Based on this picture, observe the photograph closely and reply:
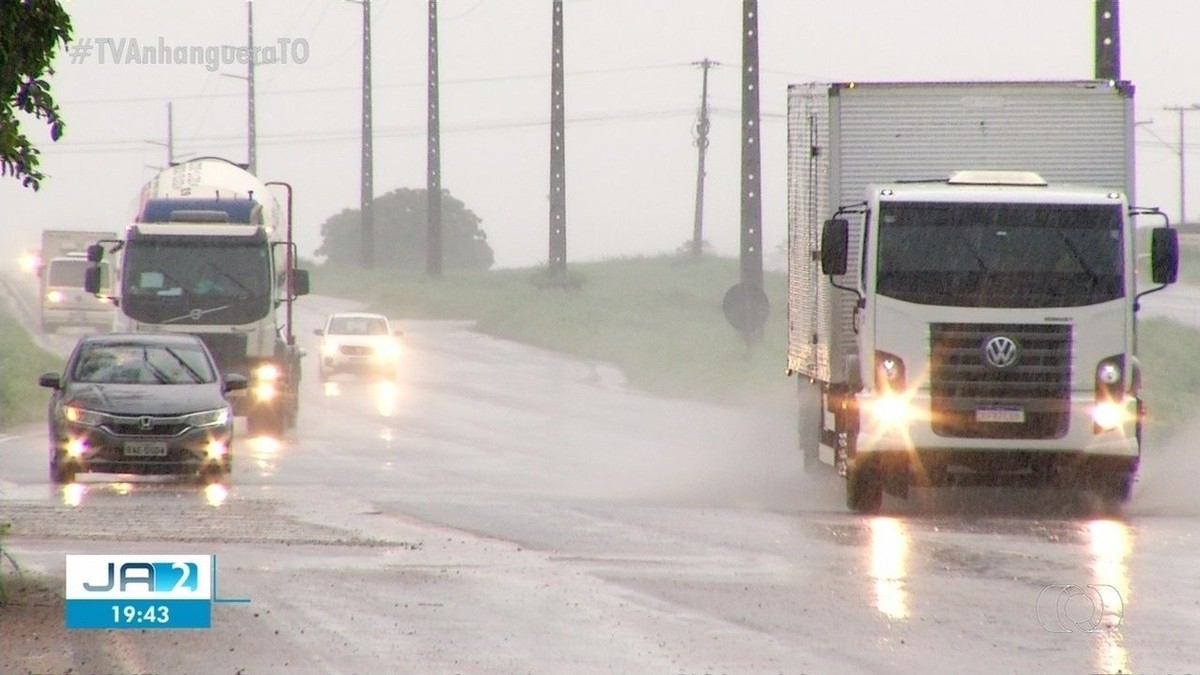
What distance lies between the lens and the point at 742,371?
45.9 meters

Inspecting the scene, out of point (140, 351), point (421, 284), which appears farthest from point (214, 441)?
point (421, 284)

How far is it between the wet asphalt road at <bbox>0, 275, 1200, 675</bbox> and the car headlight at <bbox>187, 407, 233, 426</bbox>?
72 cm

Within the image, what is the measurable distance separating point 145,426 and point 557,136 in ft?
146

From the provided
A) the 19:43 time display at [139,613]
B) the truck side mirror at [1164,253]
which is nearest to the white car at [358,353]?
the truck side mirror at [1164,253]

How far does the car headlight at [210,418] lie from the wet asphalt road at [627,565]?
0.72m

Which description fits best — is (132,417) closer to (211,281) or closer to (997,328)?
(211,281)

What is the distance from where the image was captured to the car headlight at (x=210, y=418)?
70.6 ft

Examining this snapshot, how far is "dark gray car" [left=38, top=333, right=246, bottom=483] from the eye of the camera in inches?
831

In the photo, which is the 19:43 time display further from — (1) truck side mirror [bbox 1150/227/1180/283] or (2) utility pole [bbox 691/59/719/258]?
(2) utility pole [bbox 691/59/719/258]

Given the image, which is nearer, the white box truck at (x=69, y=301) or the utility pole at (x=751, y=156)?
the utility pole at (x=751, y=156)

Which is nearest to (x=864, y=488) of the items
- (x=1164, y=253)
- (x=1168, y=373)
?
(x=1164, y=253)

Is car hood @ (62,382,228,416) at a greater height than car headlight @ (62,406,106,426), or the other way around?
car hood @ (62,382,228,416)

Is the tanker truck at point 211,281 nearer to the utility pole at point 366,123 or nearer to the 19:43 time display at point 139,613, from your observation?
the 19:43 time display at point 139,613

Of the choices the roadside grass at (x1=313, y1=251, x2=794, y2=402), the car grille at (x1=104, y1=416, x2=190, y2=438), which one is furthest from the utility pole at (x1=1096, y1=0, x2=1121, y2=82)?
the roadside grass at (x1=313, y1=251, x2=794, y2=402)
